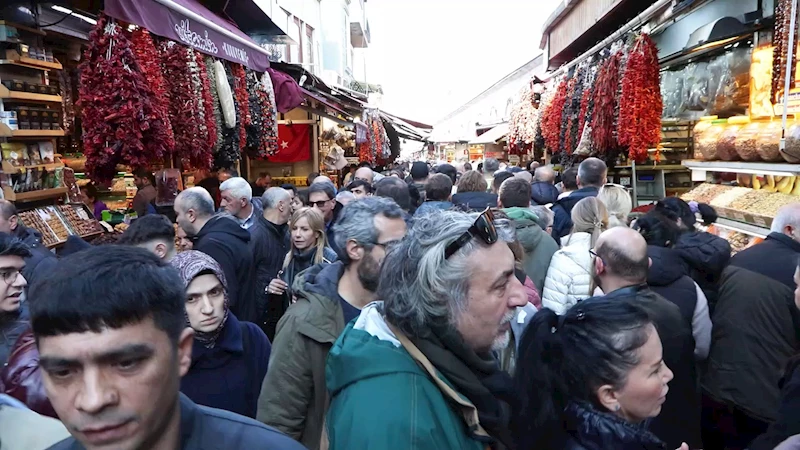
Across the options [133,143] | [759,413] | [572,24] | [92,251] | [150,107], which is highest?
[572,24]

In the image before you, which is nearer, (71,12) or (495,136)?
(71,12)

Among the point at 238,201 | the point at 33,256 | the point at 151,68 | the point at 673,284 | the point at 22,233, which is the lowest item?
the point at 673,284

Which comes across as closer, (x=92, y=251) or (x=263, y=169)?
(x=92, y=251)

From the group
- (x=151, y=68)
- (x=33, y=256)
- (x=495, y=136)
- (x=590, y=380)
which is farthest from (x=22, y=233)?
(x=495, y=136)

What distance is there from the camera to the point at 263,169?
13.7m

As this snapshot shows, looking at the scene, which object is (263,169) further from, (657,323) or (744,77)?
(657,323)

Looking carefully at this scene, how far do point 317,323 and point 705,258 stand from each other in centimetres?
285

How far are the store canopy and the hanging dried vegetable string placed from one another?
125 mm

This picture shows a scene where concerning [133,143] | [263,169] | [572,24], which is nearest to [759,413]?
[133,143]

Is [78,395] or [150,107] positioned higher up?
[150,107]

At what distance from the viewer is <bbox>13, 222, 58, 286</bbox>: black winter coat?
4.01 metres

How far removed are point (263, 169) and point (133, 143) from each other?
9.29 metres

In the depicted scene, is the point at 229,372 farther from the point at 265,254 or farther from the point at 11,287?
the point at 265,254

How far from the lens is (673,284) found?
3.53 metres
